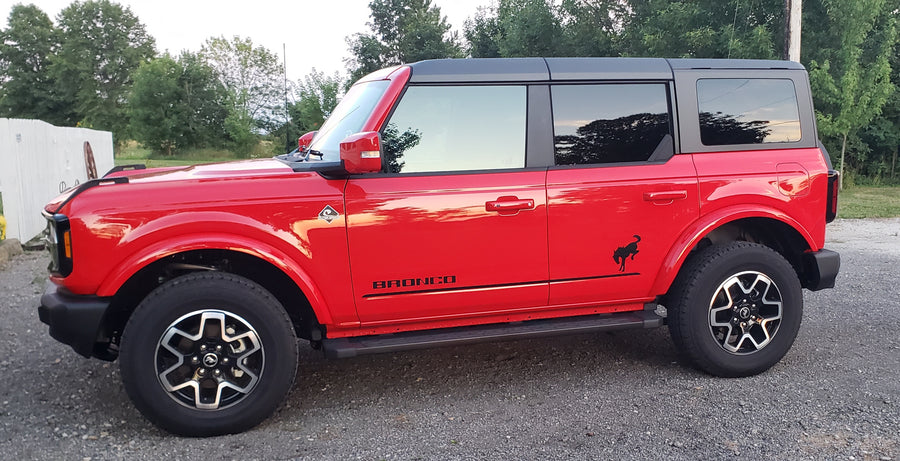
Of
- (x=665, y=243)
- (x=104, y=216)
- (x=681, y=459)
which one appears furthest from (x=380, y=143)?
(x=681, y=459)

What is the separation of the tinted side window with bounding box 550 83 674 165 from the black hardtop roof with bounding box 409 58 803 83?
7 centimetres

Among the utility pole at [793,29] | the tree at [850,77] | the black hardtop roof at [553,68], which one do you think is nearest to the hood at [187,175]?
the black hardtop roof at [553,68]

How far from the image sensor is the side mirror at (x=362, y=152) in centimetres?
343

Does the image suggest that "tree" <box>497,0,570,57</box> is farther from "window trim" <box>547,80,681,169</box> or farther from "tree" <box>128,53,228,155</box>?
"tree" <box>128,53,228,155</box>

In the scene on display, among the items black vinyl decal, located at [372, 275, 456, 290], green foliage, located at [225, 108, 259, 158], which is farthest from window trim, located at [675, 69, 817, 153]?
green foliage, located at [225, 108, 259, 158]

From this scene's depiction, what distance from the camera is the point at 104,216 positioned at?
3.38 meters

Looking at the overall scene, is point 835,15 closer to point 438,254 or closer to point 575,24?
point 575,24

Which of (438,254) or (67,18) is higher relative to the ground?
(67,18)

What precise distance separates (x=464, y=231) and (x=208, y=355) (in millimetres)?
1539

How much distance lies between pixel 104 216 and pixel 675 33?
20.8 metres

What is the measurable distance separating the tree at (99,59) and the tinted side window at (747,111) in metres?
61.3

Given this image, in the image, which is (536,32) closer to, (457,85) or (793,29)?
(793,29)

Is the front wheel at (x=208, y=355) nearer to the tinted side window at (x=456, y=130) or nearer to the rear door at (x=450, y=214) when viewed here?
the rear door at (x=450, y=214)

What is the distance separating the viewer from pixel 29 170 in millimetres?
9953
